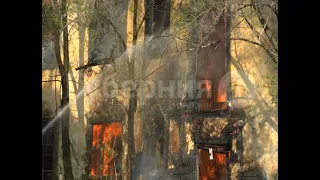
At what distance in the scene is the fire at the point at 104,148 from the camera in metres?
3.88

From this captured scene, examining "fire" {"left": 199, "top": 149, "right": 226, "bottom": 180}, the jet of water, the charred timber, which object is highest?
the charred timber

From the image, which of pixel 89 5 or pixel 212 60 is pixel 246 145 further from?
pixel 89 5

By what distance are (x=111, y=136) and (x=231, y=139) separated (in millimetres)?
1099

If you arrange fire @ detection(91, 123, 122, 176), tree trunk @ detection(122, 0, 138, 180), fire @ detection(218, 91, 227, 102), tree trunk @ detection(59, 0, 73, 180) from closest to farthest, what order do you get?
fire @ detection(218, 91, 227, 102), tree trunk @ detection(122, 0, 138, 180), fire @ detection(91, 123, 122, 176), tree trunk @ detection(59, 0, 73, 180)

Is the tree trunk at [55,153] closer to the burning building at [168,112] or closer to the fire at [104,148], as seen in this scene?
the burning building at [168,112]

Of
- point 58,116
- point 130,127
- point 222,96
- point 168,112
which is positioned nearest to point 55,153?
point 58,116

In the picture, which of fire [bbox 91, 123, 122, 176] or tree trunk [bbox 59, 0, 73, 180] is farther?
tree trunk [bbox 59, 0, 73, 180]

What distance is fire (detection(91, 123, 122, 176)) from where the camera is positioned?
12.7ft

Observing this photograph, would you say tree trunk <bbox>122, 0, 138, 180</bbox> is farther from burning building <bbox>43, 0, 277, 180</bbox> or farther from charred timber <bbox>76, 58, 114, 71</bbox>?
charred timber <bbox>76, 58, 114, 71</bbox>

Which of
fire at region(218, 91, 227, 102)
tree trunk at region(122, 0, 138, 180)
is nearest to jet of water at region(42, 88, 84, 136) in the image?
tree trunk at region(122, 0, 138, 180)

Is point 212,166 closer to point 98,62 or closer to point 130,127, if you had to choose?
point 130,127

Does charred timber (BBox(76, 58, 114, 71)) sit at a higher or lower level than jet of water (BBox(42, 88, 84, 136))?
higher

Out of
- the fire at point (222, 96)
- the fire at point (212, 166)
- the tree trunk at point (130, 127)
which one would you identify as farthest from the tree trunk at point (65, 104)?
the fire at point (222, 96)

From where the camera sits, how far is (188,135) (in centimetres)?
354
